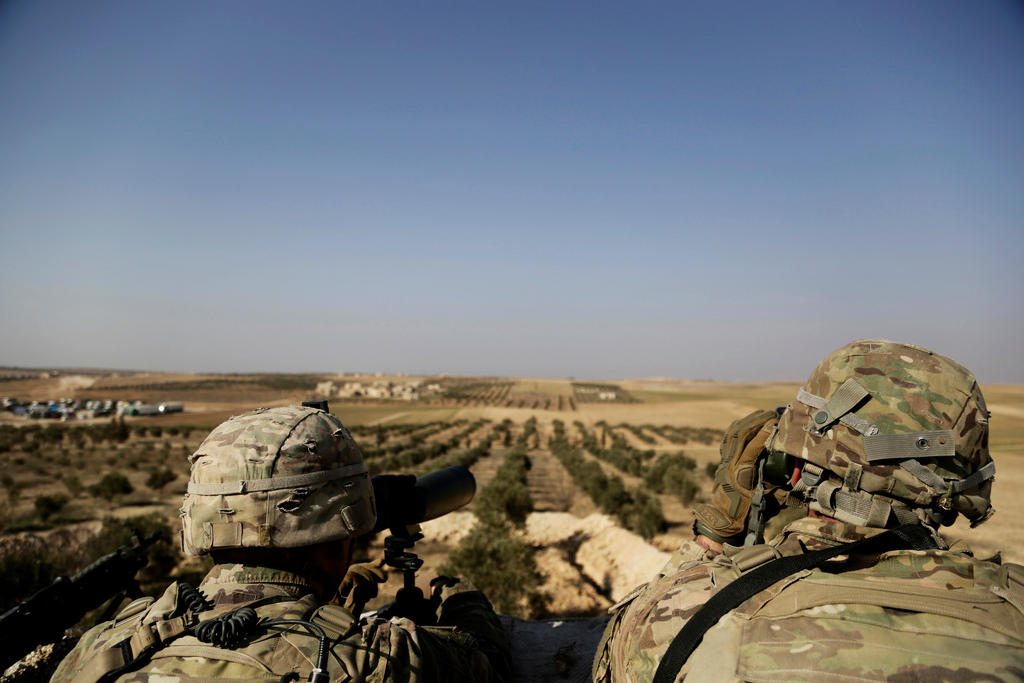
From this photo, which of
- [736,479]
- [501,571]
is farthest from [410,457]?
[736,479]

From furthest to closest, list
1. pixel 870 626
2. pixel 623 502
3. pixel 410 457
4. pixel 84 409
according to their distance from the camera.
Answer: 1. pixel 84 409
2. pixel 410 457
3. pixel 623 502
4. pixel 870 626

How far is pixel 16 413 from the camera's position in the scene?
53.5 m

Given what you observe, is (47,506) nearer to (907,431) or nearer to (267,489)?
(267,489)

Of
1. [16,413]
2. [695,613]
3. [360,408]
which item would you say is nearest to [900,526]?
[695,613]

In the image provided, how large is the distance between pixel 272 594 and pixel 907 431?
2.48 metres

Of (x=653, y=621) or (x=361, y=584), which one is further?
(x=361, y=584)

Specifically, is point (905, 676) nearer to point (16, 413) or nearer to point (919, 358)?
point (919, 358)

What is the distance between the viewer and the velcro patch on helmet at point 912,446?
1885 millimetres

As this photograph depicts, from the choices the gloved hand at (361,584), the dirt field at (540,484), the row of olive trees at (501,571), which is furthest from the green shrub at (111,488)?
the gloved hand at (361,584)

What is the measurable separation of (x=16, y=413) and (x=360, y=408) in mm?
34435

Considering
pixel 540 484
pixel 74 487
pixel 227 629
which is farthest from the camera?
pixel 540 484

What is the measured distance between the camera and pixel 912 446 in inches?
74.6

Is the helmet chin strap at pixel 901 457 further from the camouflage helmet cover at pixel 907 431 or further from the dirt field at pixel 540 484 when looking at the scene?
the dirt field at pixel 540 484

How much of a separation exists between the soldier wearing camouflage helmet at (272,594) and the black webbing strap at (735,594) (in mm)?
868
